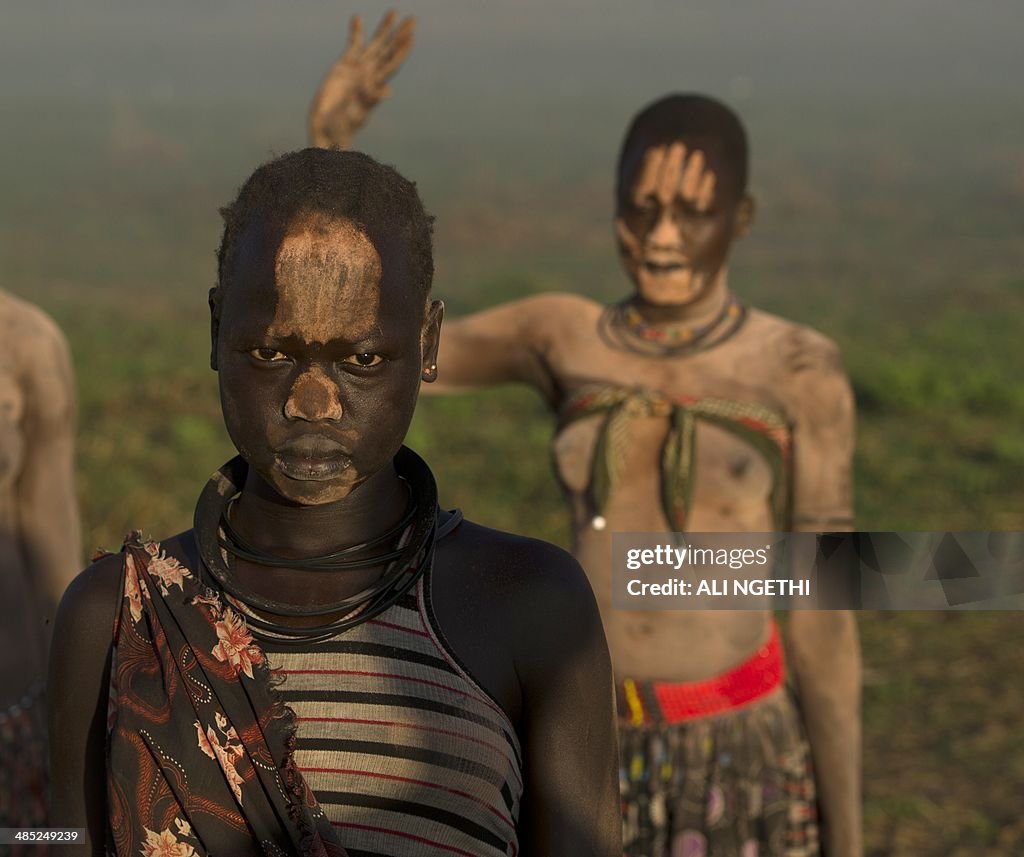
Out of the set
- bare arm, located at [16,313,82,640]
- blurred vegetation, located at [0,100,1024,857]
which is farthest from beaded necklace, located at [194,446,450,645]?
blurred vegetation, located at [0,100,1024,857]

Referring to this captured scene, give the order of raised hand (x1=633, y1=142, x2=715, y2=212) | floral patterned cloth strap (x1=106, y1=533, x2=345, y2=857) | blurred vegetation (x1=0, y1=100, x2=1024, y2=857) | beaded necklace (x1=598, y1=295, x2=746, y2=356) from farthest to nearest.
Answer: blurred vegetation (x1=0, y1=100, x2=1024, y2=857), beaded necklace (x1=598, y1=295, x2=746, y2=356), raised hand (x1=633, y1=142, x2=715, y2=212), floral patterned cloth strap (x1=106, y1=533, x2=345, y2=857)

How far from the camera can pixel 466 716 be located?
2.19 meters

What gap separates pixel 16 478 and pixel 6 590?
34 centimetres

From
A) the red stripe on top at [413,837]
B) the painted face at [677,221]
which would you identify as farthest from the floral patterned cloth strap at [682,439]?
the red stripe on top at [413,837]

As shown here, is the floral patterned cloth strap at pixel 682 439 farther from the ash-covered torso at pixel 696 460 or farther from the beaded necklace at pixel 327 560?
the beaded necklace at pixel 327 560

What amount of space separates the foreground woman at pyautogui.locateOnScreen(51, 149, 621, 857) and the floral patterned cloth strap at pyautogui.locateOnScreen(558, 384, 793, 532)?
2081 mm

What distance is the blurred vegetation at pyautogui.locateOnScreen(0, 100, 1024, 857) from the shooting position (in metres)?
7.69

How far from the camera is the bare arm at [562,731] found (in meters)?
2.24

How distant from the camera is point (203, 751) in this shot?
2150 millimetres

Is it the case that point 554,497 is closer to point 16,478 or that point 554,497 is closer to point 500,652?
point 16,478

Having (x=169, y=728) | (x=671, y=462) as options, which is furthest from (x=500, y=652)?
(x=671, y=462)

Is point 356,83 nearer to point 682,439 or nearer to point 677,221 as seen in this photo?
point 677,221

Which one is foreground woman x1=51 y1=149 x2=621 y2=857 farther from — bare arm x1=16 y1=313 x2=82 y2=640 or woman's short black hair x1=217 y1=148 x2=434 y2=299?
bare arm x1=16 y1=313 x2=82 y2=640

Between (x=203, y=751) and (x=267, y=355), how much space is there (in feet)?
1.87
